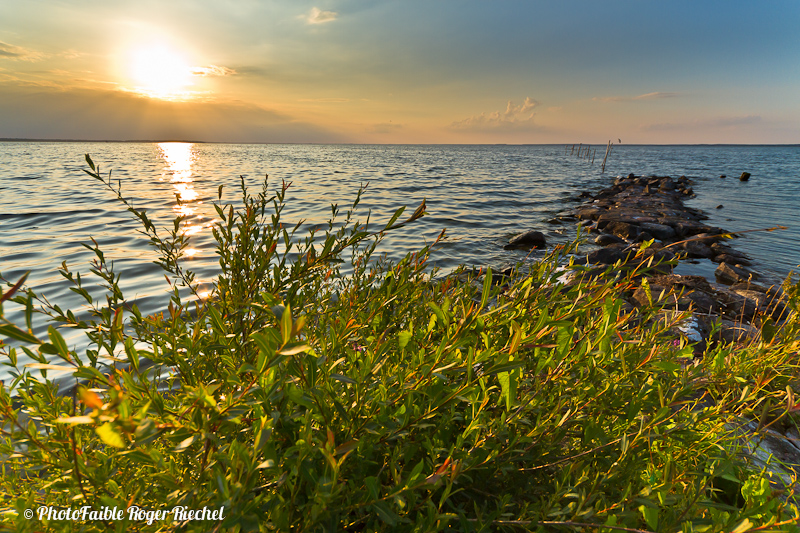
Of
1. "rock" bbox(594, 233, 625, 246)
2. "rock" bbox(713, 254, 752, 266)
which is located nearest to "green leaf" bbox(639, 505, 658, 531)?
"rock" bbox(713, 254, 752, 266)

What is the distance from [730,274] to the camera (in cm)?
886

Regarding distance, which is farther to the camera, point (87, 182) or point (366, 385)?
point (87, 182)

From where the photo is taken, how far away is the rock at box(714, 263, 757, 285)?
8648mm

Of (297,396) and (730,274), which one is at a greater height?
(297,396)

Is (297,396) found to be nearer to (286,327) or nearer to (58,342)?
(286,327)

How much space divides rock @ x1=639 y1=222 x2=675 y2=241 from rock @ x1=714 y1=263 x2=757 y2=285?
4390mm

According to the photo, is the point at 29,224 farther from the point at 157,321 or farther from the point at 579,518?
the point at 579,518

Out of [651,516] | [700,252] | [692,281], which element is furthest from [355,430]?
[700,252]

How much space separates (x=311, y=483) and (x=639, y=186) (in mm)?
33885

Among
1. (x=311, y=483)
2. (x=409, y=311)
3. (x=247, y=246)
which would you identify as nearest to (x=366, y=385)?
(x=311, y=483)

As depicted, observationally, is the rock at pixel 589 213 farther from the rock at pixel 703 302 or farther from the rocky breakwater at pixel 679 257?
the rock at pixel 703 302

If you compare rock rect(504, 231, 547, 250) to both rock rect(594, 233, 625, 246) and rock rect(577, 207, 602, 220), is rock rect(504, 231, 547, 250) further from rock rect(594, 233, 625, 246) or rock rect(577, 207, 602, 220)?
rock rect(577, 207, 602, 220)

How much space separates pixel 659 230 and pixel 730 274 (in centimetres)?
538

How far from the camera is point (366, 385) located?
4.30 ft
